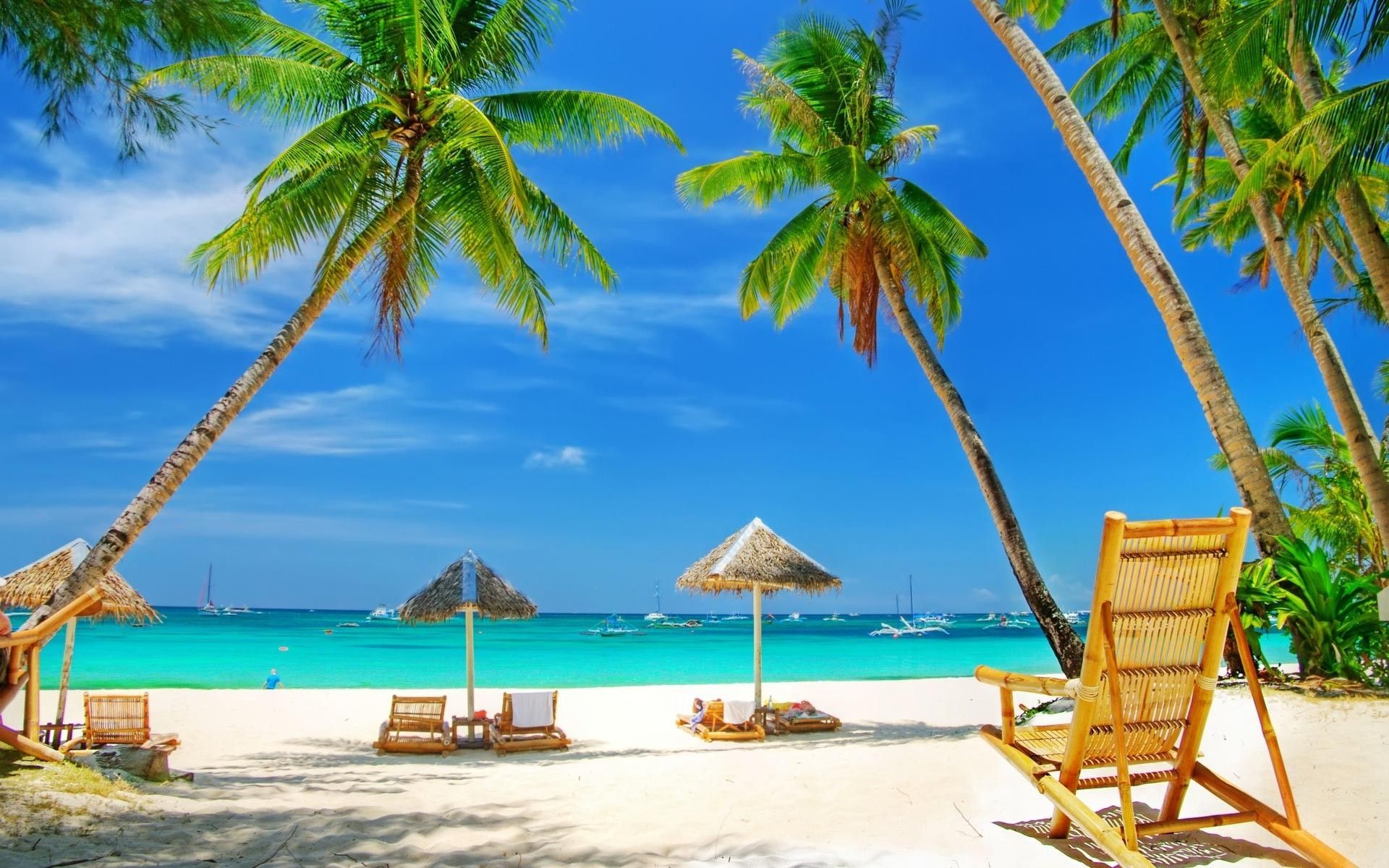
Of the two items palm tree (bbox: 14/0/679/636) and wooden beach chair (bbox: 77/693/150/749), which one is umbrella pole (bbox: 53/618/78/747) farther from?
palm tree (bbox: 14/0/679/636)

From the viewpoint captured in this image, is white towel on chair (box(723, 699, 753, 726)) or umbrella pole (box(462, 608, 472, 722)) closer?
umbrella pole (box(462, 608, 472, 722))

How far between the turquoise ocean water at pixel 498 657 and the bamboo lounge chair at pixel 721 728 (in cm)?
1472

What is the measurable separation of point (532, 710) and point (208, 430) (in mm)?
4441

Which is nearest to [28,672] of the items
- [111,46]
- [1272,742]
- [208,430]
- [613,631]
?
[208,430]

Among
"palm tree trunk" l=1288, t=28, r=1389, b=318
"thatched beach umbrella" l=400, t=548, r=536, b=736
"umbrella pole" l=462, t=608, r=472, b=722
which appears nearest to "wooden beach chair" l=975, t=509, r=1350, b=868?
"palm tree trunk" l=1288, t=28, r=1389, b=318

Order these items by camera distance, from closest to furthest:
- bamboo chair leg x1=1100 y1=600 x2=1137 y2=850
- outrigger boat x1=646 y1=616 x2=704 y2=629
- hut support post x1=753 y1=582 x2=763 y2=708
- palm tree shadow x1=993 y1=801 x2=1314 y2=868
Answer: bamboo chair leg x1=1100 y1=600 x2=1137 y2=850 < palm tree shadow x1=993 y1=801 x2=1314 y2=868 < hut support post x1=753 y1=582 x2=763 y2=708 < outrigger boat x1=646 y1=616 x2=704 y2=629

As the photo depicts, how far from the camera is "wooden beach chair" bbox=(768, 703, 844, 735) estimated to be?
403 inches

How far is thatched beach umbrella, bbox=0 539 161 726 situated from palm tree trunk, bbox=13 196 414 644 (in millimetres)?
960

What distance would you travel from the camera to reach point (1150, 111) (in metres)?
12.7

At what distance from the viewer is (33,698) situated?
4.77 meters

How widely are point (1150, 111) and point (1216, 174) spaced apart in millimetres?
2392

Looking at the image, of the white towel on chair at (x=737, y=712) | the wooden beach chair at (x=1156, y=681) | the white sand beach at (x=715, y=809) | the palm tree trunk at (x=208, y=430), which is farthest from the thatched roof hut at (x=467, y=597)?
the wooden beach chair at (x=1156, y=681)

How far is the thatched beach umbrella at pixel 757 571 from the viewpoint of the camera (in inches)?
424

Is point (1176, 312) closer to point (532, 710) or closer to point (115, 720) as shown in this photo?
point (532, 710)
